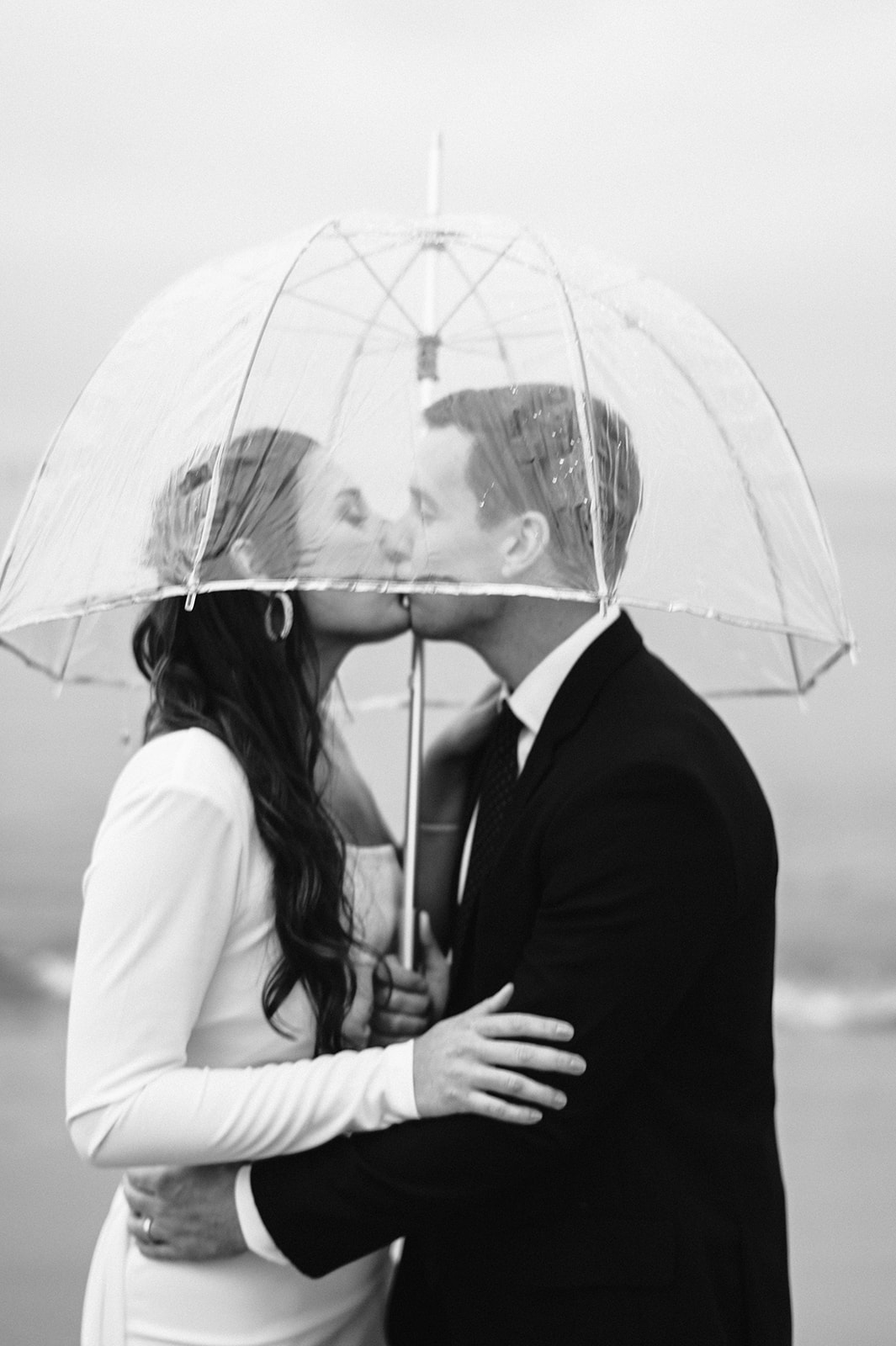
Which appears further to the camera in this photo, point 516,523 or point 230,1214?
point 230,1214

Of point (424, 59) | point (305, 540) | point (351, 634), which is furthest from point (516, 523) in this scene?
point (424, 59)

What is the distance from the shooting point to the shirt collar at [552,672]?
1338 millimetres

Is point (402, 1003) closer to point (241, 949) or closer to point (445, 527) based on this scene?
point (241, 949)

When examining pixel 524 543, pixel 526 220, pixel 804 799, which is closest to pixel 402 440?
pixel 524 543

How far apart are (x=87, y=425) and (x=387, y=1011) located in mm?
600

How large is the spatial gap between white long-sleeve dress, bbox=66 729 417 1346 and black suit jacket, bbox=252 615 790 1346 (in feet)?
0.21

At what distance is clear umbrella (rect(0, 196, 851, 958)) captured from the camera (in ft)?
3.66

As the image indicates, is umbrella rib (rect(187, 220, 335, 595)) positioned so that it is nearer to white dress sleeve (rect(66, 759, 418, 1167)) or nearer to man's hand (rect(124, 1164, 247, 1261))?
white dress sleeve (rect(66, 759, 418, 1167))

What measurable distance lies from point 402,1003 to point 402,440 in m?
0.54

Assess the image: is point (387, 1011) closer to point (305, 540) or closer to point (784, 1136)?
point (305, 540)

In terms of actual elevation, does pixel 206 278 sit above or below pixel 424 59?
below

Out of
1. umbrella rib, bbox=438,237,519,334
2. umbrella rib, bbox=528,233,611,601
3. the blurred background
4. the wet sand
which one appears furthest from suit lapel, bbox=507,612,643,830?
the wet sand

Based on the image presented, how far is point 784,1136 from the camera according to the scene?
2.76m

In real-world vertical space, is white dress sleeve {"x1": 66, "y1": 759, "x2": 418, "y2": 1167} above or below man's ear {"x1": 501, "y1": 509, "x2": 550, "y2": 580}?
below
